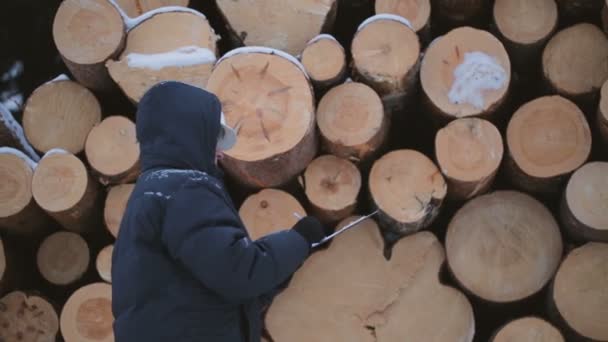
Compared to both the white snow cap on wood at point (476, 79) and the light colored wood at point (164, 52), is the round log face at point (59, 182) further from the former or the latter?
the white snow cap on wood at point (476, 79)

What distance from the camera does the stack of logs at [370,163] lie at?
7.13 ft

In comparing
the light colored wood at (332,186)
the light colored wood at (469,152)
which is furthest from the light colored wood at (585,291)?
the light colored wood at (332,186)

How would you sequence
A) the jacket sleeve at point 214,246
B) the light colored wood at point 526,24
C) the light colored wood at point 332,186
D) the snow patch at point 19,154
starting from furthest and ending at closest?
the snow patch at point 19,154 → the light colored wood at point 526,24 → the light colored wood at point 332,186 → the jacket sleeve at point 214,246

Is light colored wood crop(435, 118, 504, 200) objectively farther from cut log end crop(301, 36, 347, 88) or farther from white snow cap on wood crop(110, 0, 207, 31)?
white snow cap on wood crop(110, 0, 207, 31)

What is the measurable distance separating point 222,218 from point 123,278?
1.05 ft

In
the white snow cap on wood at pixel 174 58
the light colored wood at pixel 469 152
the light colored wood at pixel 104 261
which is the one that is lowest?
the light colored wood at pixel 104 261

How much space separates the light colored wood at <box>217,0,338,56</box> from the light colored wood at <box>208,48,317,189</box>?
0.33 meters

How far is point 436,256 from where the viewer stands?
7.61 feet

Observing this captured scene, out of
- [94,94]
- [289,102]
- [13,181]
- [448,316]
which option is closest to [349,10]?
[289,102]

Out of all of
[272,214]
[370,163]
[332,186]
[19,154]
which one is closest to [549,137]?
[370,163]

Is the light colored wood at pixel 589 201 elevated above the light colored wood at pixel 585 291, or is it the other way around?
the light colored wood at pixel 589 201

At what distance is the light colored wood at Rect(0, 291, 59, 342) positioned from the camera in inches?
98.2

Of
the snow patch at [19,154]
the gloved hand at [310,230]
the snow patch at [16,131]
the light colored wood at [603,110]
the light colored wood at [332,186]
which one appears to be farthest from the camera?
the snow patch at [16,131]

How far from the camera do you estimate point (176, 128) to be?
176 centimetres
